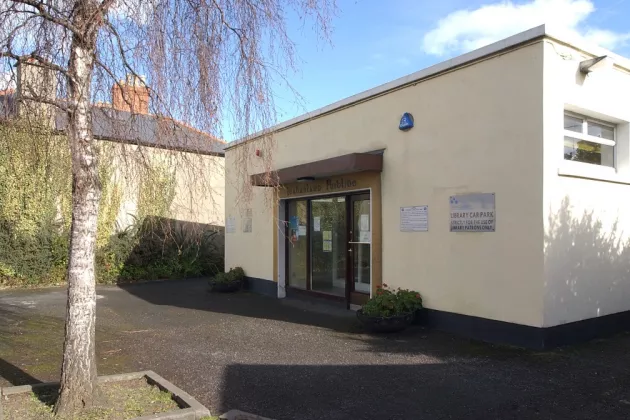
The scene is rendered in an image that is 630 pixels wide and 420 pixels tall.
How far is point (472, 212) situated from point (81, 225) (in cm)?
512

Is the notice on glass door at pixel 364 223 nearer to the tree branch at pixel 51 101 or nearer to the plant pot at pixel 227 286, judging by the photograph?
the plant pot at pixel 227 286

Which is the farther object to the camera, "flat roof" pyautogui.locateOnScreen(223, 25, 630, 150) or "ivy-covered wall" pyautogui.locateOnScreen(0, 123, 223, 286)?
"ivy-covered wall" pyautogui.locateOnScreen(0, 123, 223, 286)

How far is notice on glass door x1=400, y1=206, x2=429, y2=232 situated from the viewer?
26.2ft

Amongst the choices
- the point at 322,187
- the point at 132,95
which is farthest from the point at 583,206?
the point at 132,95

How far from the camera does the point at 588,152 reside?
7.55 meters

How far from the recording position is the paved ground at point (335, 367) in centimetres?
480

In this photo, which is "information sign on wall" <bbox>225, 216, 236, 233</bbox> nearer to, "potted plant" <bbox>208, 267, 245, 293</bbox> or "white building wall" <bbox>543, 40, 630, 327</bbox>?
"potted plant" <bbox>208, 267, 245, 293</bbox>

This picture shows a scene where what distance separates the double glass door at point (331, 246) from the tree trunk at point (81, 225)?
4.77m

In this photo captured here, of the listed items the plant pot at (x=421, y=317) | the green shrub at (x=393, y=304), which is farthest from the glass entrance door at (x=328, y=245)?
the plant pot at (x=421, y=317)

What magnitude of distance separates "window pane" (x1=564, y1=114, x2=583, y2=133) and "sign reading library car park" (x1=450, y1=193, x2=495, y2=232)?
1.56 m

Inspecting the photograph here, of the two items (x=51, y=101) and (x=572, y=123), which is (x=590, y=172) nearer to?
(x=572, y=123)

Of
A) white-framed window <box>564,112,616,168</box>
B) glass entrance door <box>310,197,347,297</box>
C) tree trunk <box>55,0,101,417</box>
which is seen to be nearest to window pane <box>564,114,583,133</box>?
white-framed window <box>564,112,616,168</box>

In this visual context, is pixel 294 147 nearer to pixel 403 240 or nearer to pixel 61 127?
pixel 403 240

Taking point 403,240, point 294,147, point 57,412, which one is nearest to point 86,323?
point 57,412
